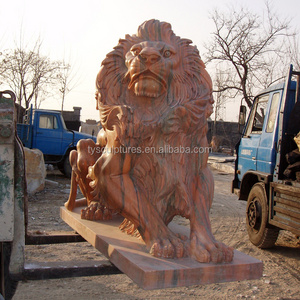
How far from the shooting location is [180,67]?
5.72 feet

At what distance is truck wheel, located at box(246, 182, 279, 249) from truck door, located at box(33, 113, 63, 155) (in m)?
6.46

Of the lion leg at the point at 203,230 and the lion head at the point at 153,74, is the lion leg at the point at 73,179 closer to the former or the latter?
the lion head at the point at 153,74

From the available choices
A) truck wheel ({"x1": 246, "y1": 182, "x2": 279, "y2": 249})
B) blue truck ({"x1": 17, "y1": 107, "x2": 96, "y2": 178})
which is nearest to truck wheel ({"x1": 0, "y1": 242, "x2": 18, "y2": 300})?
truck wheel ({"x1": 246, "y1": 182, "x2": 279, "y2": 249})

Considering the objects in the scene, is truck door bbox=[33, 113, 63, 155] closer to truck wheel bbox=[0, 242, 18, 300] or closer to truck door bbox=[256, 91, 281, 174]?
truck door bbox=[256, 91, 281, 174]

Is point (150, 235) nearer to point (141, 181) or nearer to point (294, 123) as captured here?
point (141, 181)

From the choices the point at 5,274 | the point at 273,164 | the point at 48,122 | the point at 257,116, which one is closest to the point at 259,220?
the point at 273,164

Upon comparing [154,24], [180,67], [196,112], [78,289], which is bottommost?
[78,289]

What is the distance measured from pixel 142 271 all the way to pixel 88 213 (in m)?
0.84

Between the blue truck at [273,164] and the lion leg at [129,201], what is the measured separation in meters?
2.54

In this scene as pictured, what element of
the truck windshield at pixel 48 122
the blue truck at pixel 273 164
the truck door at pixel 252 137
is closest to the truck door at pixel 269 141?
the blue truck at pixel 273 164

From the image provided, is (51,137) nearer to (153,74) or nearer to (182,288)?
(182,288)

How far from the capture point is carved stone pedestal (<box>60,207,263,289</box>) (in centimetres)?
134

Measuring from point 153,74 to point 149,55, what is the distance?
9cm

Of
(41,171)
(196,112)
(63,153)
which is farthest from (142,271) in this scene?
(63,153)
